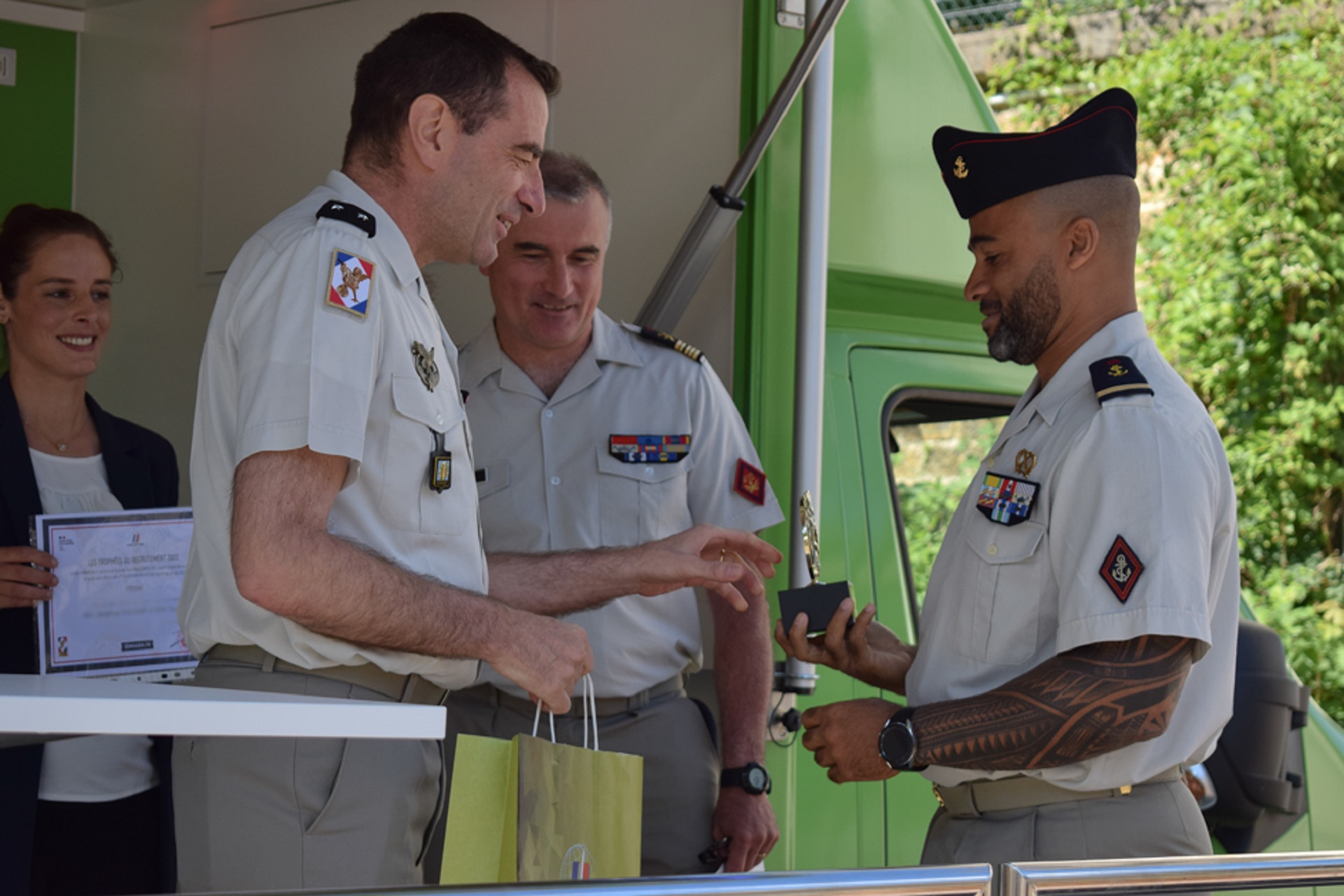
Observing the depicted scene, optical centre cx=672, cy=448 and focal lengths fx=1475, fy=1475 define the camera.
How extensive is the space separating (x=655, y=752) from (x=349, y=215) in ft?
3.93

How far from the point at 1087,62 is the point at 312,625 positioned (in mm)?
10106

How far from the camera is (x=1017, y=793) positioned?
2.01 metres

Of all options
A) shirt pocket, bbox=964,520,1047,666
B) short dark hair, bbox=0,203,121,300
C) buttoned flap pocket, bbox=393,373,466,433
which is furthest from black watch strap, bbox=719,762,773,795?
short dark hair, bbox=0,203,121,300

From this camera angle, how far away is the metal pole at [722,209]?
2.56 m

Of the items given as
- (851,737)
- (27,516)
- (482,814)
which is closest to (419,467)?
(482,814)

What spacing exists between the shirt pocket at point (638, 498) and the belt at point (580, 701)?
274 millimetres

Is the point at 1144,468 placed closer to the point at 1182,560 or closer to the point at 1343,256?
the point at 1182,560

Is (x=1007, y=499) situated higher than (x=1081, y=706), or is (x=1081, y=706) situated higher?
(x=1007, y=499)

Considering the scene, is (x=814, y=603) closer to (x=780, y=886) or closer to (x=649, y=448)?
Result: (x=649, y=448)

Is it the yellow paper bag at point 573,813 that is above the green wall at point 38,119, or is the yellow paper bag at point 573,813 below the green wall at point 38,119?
below

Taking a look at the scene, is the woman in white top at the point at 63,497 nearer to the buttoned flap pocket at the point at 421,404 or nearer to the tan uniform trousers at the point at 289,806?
the tan uniform trousers at the point at 289,806

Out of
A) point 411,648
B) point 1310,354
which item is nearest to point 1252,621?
point 411,648

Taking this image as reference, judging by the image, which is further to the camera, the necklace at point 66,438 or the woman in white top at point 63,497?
the necklace at point 66,438

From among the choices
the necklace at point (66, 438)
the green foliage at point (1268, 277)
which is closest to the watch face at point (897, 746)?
the necklace at point (66, 438)
